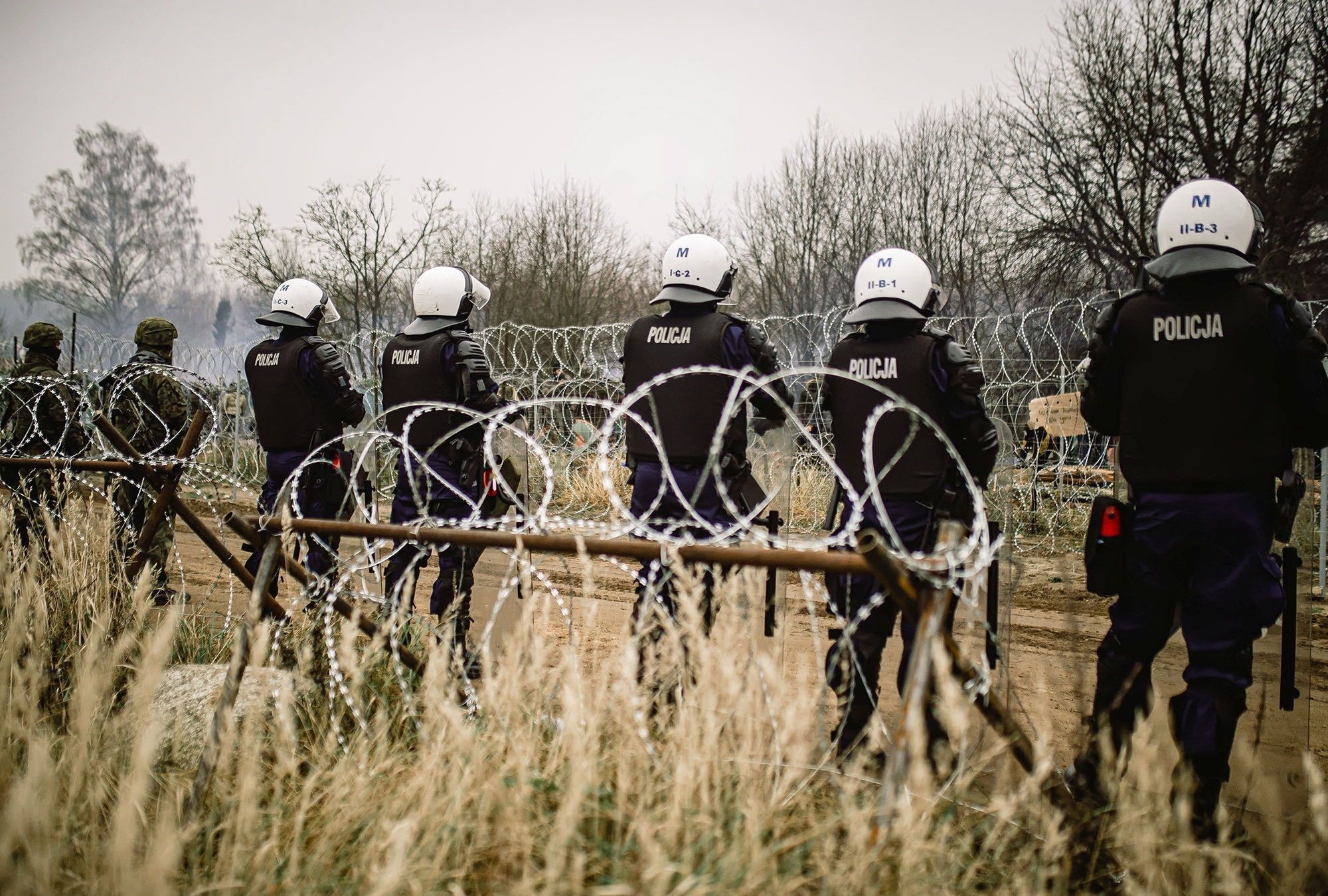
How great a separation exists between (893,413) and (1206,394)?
3.31 ft

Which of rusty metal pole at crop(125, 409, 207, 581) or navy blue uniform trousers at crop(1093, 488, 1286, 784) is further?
rusty metal pole at crop(125, 409, 207, 581)

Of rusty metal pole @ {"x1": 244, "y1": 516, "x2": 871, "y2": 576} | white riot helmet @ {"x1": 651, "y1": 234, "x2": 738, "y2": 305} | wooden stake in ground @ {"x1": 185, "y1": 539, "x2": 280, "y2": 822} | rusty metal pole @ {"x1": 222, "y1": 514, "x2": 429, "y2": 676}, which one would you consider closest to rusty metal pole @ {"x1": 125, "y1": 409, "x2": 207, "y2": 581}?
rusty metal pole @ {"x1": 222, "y1": 514, "x2": 429, "y2": 676}

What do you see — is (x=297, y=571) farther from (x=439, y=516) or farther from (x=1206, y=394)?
(x=1206, y=394)

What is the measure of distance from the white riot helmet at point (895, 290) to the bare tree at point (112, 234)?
127ft

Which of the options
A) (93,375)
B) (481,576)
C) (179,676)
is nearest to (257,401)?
(481,576)

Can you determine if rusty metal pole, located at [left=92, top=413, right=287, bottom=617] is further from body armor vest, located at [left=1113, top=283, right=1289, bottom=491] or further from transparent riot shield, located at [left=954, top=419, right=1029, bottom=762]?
body armor vest, located at [left=1113, top=283, right=1289, bottom=491]

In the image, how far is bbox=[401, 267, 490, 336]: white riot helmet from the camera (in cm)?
485

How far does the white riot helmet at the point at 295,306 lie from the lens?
5.29 m

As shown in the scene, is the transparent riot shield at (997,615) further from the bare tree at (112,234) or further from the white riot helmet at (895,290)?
the bare tree at (112,234)

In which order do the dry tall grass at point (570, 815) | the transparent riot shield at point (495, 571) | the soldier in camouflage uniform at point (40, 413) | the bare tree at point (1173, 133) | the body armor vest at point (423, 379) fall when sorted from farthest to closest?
the bare tree at point (1173, 133)
the soldier in camouflage uniform at point (40, 413)
the body armor vest at point (423, 379)
the transparent riot shield at point (495, 571)
the dry tall grass at point (570, 815)

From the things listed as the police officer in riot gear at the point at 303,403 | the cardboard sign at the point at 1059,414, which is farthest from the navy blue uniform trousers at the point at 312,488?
the cardboard sign at the point at 1059,414

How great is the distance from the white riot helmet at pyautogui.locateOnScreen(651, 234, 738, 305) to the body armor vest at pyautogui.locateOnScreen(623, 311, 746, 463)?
8cm

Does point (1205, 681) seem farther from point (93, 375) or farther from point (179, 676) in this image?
point (93, 375)

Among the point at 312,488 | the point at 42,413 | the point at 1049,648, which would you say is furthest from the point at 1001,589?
the point at 42,413
